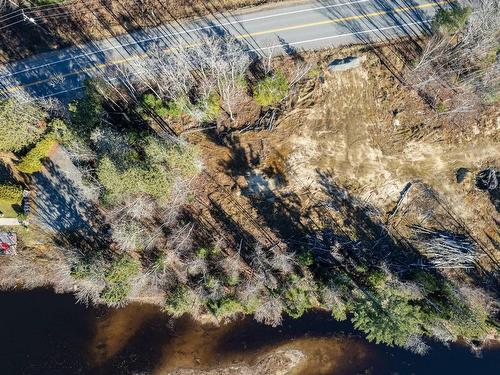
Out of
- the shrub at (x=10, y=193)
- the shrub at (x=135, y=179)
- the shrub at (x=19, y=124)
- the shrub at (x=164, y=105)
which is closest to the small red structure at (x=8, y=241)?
the shrub at (x=10, y=193)

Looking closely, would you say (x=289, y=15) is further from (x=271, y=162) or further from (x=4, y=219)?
(x=4, y=219)

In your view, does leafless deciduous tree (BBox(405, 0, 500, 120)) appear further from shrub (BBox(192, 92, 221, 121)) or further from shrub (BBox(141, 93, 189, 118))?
shrub (BBox(141, 93, 189, 118))

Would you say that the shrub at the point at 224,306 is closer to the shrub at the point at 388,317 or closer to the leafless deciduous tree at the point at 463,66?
the shrub at the point at 388,317

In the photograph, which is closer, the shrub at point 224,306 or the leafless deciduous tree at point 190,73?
the leafless deciduous tree at point 190,73

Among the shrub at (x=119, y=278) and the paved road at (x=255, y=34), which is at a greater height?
the paved road at (x=255, y=34)

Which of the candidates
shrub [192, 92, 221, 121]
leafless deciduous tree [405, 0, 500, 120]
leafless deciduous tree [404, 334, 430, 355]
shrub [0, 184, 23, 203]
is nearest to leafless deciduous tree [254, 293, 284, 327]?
leafless deciduous tree [404, 334, 430, 355]

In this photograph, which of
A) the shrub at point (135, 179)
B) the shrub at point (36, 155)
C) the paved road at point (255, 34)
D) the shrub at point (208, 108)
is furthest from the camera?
the paved road at point (255, 34)
